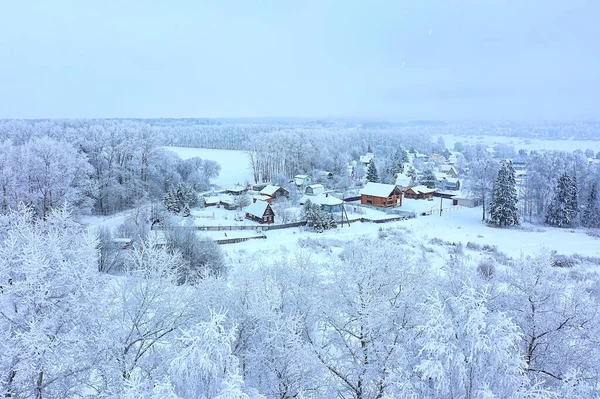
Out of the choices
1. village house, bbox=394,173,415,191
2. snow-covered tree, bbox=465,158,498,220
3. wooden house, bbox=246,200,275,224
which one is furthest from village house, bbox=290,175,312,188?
snow-covered tree, bbox=465,158,498,220

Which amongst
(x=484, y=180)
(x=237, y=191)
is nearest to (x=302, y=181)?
(x=237, y=191)

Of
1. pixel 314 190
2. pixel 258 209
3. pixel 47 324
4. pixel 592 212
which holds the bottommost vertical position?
pixel 592 212

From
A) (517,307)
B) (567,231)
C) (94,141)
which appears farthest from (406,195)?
(517,307)

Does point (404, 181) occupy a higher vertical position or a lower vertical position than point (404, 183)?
higher

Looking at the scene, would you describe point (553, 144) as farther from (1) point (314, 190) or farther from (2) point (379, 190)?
(1) point (314, 190)

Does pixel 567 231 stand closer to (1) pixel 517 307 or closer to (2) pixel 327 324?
(1) pixel 517 307

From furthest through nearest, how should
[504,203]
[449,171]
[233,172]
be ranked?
[449,171]
[233,172]
[504,203]

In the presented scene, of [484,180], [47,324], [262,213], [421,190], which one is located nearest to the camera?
[47,324]

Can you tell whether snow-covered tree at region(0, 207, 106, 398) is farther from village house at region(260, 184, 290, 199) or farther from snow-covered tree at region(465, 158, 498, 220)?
snow-covered tree at region(465, 158, 498, 220)
